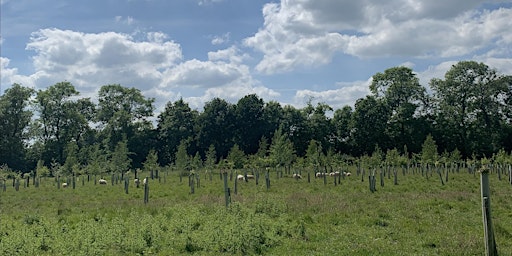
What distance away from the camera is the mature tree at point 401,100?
79.9 m

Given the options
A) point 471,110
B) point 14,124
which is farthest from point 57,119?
point 471,110

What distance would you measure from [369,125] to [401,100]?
866 cm

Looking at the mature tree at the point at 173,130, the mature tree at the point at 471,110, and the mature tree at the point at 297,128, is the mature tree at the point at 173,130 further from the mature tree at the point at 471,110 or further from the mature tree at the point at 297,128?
the mature tree at the point at 471,110

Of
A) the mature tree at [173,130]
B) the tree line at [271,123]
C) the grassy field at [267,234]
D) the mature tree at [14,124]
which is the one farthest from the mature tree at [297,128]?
the grassy field at [267,234]

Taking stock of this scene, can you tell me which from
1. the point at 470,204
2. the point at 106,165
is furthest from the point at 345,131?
the point at 470,204

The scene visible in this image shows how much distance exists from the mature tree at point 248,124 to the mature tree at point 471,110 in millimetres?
33441

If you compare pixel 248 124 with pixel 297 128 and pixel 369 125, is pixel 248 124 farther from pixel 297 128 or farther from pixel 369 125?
A: pixel 369 125

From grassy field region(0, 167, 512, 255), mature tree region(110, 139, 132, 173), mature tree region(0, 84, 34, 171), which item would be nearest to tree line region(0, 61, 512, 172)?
mature tree region(0, 84, 34, 171)

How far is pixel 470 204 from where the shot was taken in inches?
802

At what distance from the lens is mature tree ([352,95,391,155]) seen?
265ft

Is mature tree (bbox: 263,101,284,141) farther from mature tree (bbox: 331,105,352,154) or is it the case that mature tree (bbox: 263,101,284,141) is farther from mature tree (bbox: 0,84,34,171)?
mature tree (bbox: 0,84,34,171)

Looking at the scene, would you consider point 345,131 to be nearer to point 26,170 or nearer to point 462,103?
point 462,103

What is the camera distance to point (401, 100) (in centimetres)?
8362

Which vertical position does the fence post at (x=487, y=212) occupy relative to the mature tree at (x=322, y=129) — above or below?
below
